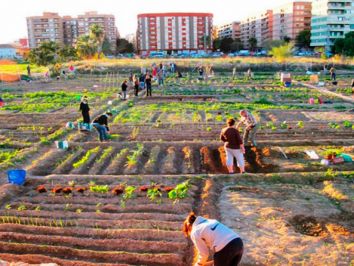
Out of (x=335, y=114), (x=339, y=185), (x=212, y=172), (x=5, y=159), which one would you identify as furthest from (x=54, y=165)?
(x=335, y=114)

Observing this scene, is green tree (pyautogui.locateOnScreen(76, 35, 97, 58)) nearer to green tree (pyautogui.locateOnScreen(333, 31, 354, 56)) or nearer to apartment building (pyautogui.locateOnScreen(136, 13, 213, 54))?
green tree (pyautogui.locateOnScreen(333, 31, 354, 56))

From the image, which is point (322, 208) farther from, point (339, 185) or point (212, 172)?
point (212, 172)

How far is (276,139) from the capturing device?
1400 centimetres

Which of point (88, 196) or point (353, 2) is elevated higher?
point (353, 2)

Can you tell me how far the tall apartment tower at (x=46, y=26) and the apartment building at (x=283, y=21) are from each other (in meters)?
65.0

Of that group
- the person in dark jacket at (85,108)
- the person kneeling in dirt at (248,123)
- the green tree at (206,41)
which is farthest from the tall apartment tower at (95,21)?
the person kneeling in dirt at (248,123)

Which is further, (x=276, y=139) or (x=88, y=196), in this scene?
(x=276, y=139)

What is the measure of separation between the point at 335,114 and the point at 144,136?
9720 mm

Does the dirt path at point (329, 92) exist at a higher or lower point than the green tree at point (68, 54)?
lower

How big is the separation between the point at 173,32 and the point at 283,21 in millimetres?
31239

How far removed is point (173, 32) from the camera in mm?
113375

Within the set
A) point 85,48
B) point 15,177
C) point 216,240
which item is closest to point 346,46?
point 85,48

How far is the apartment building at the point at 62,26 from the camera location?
136250 millimetres

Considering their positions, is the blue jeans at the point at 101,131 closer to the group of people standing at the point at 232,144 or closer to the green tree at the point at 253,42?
the group of people standing at the point at 232,144
